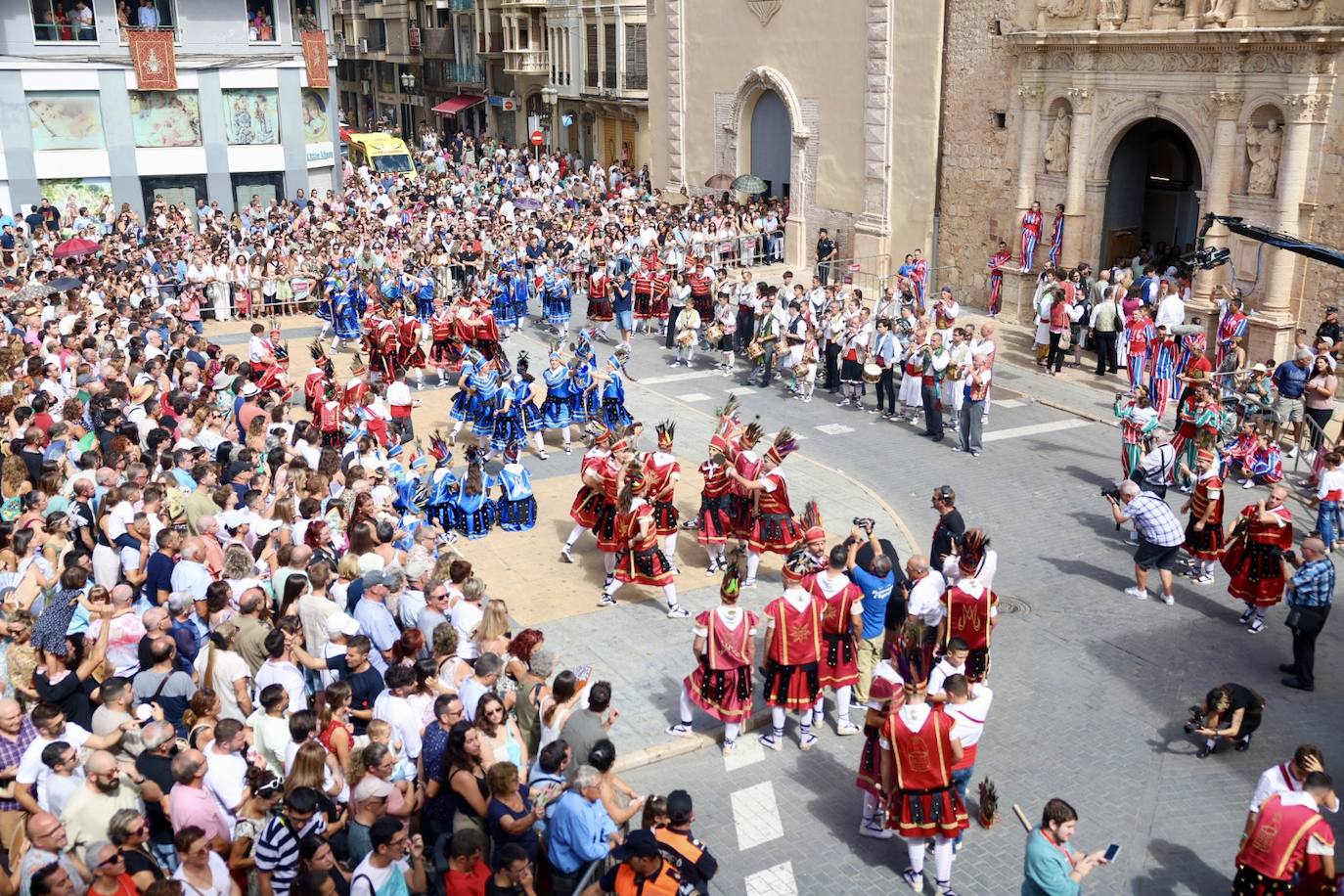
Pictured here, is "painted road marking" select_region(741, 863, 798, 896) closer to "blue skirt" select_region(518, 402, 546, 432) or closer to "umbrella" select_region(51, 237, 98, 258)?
"blue skirt" select_region(518, 402, 546, 432)

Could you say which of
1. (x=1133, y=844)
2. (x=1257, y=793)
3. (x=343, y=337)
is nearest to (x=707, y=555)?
(x=1133, y=844)

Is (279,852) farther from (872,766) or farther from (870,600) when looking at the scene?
(870,600)

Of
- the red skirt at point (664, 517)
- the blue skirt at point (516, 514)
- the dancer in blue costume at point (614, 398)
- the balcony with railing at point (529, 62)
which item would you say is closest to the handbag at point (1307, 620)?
the red skirt at point (664, 517)

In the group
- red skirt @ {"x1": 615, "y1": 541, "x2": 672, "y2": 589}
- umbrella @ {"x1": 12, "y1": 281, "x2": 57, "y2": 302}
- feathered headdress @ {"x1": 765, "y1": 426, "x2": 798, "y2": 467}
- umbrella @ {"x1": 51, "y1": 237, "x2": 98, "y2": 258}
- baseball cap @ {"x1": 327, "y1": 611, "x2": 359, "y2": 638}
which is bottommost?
red skirt @ {"x1": 615, "y1": 541, "x2": 672, "y2": 589}

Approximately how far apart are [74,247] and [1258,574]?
23.0 metres

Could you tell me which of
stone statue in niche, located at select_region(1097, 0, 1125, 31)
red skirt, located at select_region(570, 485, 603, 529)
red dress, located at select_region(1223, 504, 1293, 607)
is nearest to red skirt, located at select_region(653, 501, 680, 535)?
red skirt, located at select_region(570, 485, 603, 529)

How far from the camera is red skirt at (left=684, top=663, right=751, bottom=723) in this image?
10453 mm

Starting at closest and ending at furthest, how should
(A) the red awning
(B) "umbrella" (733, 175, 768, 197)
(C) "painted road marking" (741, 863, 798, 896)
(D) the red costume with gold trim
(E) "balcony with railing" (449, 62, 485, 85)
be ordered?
1. (D) the red costume with gold trim
2. (C) "painted road marking" (741, 863, 798, 896)
3. (B) "umbrella" (733, 175, 768, 197)
4. (E) "balcony with railing" (449, 62, 485, 85)
5. (A) the red awning

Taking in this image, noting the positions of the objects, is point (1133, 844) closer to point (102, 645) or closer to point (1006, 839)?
point (1006, 839)

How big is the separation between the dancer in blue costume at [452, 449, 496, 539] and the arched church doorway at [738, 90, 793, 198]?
68.9 ft

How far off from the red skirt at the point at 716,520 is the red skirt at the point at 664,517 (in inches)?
32.1

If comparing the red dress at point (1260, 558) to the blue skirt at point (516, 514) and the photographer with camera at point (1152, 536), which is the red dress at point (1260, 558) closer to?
the photographer with camera at point (1152, 536)

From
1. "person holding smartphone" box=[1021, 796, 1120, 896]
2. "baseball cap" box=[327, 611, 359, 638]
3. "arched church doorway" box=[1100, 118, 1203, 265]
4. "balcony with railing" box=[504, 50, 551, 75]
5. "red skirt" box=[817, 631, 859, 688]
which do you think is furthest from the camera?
"balcony with railing" box=[504, 50, 551, 75]

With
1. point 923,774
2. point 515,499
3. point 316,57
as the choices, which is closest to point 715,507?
point 515,499
